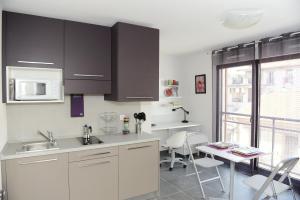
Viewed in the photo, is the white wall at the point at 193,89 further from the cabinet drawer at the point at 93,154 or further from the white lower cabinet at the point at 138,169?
the cabinet drawer at the point at 93,154

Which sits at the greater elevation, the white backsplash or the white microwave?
the white microwave

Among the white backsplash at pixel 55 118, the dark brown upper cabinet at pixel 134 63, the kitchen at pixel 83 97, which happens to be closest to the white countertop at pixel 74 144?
the kitchen at pixel 83 97

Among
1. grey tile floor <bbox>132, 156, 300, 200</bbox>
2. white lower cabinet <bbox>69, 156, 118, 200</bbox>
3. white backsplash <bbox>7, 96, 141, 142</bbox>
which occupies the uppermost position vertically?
white backsplash <bbox>7, 96, 141, 142</bbox>

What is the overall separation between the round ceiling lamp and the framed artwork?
2.51 meters

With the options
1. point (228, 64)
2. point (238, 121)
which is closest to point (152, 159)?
point (238, 121)

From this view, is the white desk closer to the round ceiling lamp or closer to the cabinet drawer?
the cabinet drawer

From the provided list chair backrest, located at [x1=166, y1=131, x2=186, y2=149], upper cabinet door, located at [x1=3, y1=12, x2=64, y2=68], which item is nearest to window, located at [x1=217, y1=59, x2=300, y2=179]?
chair backrest, located at [x1=166, y1=131, x2=186, y2=149]

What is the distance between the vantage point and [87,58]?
8.35 ft

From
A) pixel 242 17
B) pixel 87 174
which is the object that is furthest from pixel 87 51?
pixel 242 17

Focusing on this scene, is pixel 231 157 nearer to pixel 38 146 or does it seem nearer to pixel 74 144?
pixel 74 144

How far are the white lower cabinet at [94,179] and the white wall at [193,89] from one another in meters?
2.48

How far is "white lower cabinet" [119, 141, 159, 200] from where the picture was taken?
2516 mm

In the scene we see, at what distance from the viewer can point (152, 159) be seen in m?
2.71

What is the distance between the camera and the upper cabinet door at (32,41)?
216 cm
